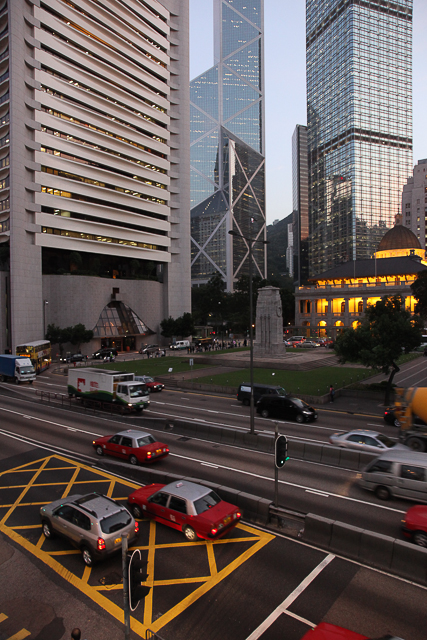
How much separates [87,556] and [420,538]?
27.9ft

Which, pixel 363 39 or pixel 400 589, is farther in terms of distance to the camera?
pixel 363 39

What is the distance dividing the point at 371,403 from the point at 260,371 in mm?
16942

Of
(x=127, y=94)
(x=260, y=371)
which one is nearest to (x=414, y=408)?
(x=260, y=371)

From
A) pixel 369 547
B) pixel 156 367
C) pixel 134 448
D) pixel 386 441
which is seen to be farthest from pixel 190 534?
pixel 156 367

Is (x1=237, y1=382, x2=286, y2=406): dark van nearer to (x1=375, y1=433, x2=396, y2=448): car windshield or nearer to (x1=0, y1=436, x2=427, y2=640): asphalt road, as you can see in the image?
(x1=375, y1=433, x2=396, y2=448): car windshield

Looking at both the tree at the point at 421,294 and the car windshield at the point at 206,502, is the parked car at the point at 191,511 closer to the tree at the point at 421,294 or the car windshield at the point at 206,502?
the car windshield at the point at 206,502

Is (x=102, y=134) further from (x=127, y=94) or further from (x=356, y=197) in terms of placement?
(x=356, y=197)

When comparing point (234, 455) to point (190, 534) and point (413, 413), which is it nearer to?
point (190, 534)

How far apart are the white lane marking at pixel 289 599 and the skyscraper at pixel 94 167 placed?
62428 mm

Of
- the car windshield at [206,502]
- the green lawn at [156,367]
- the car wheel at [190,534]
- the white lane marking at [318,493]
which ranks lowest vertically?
the green lawn at [156,367]

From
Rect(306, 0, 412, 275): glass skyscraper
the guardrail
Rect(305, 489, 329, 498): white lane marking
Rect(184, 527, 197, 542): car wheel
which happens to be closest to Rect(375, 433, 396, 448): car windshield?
Rect(305, 489, 329, 498): white lane marking

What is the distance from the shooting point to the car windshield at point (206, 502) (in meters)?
10.8

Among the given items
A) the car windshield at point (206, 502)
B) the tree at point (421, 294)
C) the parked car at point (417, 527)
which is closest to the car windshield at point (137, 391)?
the car windshield at point (206, 502)

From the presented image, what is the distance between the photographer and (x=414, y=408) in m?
19.7
